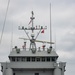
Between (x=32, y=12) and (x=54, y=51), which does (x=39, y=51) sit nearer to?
(x=54, y=51)

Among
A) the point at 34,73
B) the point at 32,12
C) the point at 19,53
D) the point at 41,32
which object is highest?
the point at 32,12

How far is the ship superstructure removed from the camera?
130 feet

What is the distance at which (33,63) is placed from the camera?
39812mm

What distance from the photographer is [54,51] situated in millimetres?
40969

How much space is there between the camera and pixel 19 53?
133ft

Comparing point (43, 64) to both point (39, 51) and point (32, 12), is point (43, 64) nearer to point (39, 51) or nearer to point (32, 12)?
point (39, 51)

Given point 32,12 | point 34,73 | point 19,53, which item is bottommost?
point 34,73

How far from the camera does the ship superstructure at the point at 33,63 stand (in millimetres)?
39688

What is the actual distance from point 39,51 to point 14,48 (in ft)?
10.8

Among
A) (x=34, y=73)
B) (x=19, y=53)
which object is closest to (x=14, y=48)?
(x=19, y=53)

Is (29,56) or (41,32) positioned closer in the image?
(29,56)

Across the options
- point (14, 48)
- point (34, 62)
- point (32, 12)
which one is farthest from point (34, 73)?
point (32, 12)

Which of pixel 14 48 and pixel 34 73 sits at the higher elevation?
pixel 14 48

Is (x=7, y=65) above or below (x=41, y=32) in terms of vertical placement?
below
